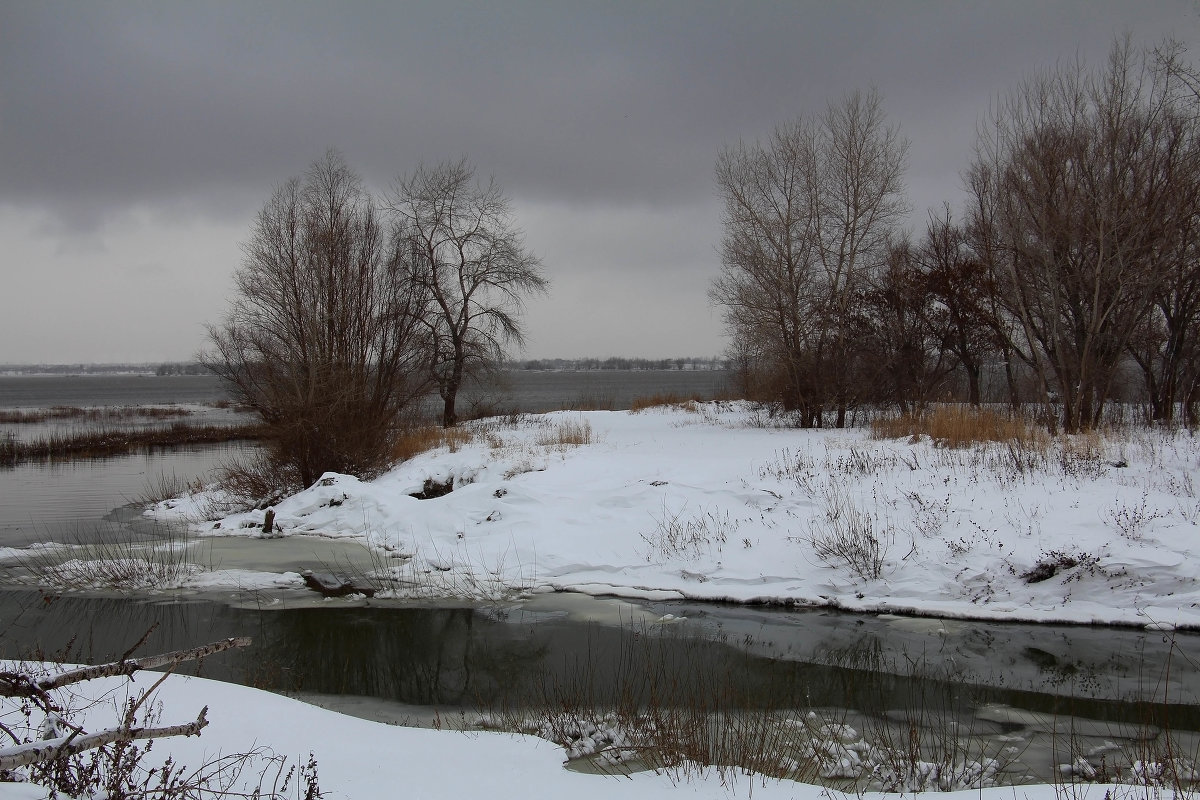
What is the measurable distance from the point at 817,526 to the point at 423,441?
13614 millimetres

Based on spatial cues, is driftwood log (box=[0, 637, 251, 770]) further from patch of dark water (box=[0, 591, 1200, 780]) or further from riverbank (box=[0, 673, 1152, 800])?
patch of dark water (box=[0, 591, 1200, 780])

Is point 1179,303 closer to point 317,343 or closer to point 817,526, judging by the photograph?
point 817,526

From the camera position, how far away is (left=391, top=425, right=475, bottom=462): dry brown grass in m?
21.2

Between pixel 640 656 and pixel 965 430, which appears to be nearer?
pixel 640 656

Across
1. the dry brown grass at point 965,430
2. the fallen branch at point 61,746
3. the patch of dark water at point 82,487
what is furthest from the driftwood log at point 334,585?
the dry brown grass at point 965,430

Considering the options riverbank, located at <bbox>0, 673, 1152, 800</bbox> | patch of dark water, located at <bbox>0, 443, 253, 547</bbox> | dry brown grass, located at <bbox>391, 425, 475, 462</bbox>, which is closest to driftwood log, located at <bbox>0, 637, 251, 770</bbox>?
riverbank, located at <bbox>0, 673, 1152, 800</bbox>

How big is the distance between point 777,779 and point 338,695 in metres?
4.95

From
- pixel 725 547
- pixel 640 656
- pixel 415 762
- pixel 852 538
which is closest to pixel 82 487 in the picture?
pixel 725 547

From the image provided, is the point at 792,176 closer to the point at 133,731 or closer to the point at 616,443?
the point at 616,443

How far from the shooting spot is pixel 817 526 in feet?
40.5

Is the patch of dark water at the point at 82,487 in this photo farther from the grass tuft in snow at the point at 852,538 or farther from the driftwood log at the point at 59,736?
the grass tuft in snow at the point at 852,538

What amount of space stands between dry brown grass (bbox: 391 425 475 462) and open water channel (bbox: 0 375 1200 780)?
387 inches

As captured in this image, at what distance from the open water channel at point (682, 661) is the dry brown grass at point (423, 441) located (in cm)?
984

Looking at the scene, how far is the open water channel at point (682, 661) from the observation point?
7.03 m
